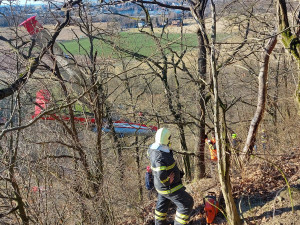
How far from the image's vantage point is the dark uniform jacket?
14.4 feet

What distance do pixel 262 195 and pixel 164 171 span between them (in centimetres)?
197

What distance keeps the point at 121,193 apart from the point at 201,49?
13.6 ft

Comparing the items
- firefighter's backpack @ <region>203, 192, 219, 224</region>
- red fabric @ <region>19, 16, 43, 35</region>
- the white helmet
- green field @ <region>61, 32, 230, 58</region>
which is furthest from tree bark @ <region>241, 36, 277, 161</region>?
red fabric @ <region>19, 16, 43, 35</region>

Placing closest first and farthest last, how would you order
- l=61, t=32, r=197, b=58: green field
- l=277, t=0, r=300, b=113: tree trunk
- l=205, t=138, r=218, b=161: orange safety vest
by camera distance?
1. l=277, t=0, r=300, b=113: tree trunk
2. l=205, t=138, r=218, b=161: orange safety vest
3. l=61, t=32, r=197, b=58: green field

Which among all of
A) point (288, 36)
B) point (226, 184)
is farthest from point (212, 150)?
point (226, 184)

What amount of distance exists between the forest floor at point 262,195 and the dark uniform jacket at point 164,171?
3.26ft

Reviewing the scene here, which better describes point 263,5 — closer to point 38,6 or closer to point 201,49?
point 201,49

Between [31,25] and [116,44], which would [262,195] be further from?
[116,44]

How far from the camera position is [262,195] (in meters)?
5.13

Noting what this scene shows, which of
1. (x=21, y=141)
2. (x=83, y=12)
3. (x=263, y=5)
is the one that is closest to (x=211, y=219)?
(x=21, y=141)

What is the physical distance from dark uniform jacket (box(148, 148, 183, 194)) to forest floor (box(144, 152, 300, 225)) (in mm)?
994

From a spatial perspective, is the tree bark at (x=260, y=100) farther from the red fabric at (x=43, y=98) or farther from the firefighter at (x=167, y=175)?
the red fabric at (x=43, y=98)

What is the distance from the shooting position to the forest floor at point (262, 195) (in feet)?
14.6

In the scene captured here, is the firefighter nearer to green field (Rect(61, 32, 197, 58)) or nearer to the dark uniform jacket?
the dark uniform jacket
